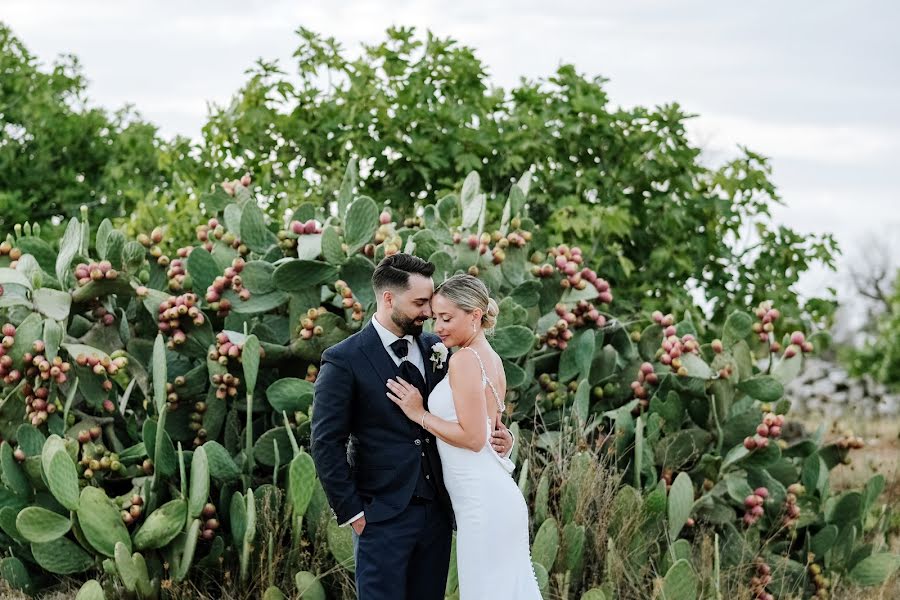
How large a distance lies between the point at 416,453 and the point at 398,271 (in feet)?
1.96

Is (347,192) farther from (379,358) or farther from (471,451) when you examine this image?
(471,451)

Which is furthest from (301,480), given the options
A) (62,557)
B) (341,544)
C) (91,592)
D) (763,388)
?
(763,388)

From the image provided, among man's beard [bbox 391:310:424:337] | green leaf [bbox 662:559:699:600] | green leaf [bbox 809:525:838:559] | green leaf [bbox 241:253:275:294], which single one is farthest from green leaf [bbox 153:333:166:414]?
green leaf [bbox 809:525:838:559]

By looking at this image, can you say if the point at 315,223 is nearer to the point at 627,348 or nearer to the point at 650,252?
the point at 627,348

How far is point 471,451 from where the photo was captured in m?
3.77

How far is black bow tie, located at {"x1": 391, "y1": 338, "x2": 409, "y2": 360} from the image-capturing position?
3832 mm

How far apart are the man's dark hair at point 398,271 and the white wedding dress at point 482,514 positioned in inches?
13.6

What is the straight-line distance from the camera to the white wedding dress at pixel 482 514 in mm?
3756

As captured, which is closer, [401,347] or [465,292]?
[465,292]

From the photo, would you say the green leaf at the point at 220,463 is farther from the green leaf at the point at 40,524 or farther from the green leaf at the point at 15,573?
the green leaf at the point at 15,573

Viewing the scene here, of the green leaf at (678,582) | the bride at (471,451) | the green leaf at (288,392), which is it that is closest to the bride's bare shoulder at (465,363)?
the bride at (471,451)

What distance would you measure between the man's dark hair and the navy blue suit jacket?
0.19 metres

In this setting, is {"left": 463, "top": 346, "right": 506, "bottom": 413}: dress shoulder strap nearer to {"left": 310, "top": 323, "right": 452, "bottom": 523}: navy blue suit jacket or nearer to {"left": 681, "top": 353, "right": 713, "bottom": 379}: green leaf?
{"left": 310, "top": 323, "right": 452, "bottom": 523}: navy blue suit jacket

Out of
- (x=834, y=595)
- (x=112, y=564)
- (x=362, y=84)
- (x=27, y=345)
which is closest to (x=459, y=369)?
(x=112, y=564)
